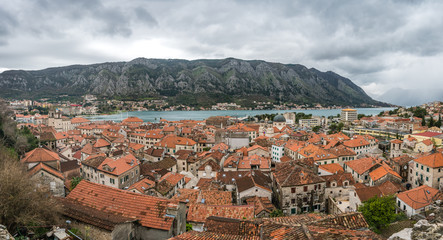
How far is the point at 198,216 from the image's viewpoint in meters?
17.2

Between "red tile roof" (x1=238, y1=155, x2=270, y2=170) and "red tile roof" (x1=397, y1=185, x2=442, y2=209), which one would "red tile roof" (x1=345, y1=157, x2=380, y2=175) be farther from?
"red tile roof" (x1=238, y1=155, x2=270, y2=170)

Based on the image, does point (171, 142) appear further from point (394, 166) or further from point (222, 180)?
point (394, 166)

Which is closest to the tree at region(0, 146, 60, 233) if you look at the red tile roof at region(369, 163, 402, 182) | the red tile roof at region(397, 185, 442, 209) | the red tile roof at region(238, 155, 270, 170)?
the red tile roof at region(238, 155, 270, 170)

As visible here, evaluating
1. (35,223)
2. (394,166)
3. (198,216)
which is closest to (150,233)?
(35,223)

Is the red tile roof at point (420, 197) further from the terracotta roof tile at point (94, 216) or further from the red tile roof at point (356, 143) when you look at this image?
the red tile roof at point (356, 143)

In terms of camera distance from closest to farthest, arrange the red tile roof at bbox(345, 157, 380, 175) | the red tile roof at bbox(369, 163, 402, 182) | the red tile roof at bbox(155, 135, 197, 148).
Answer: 1. the red tile roof at bbox(369, 163, 402, 182)
2. the red tile roof at bbox(345, 157, 380, 175)
3. the red tile roof at bbox(155, 135, 197, 148)

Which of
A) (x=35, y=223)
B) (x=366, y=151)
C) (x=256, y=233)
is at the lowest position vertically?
(x=366, y=151)

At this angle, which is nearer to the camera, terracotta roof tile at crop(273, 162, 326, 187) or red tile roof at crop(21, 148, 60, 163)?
terracotta roof tile at crop(273, 162, 326, 187)

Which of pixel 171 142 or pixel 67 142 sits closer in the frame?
pixel 171 142

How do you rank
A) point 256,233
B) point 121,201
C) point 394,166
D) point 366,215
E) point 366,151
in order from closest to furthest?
point 256,233 < point 121,201 < point 366,215 < point 394,166 < point 366,151

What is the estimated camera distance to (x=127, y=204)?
10641 mm

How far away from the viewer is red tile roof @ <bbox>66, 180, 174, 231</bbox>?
9.98 metres

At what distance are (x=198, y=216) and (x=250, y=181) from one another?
10.5 meters

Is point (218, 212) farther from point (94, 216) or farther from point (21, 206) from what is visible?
point (21, 206)
